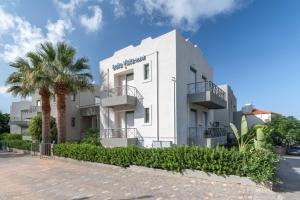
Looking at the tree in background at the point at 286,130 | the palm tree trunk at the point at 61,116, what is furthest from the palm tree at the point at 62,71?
the tree in background at the point at 286,130

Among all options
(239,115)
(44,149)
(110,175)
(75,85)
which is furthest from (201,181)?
(239,115)

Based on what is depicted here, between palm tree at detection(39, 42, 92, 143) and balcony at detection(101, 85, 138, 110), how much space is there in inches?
122

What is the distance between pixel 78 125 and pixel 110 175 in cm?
1726

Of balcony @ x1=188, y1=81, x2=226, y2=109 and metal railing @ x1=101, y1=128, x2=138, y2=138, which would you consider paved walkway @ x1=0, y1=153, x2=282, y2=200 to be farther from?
balcony @ x1=188, y1=81, x2=226, y2=109

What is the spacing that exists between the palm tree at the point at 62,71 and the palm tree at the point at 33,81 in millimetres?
663

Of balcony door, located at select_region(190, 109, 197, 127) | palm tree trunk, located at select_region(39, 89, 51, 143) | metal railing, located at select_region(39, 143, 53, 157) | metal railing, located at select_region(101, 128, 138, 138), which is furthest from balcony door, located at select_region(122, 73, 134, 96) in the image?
metal railing, located at select_region(39, 143, 53, 157)

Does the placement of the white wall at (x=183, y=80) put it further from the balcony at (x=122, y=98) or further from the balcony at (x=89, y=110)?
the balcony at (x=89, y=110)

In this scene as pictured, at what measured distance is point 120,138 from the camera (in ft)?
54.5

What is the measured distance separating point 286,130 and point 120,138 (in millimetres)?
26504

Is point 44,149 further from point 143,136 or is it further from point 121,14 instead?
point 121,14

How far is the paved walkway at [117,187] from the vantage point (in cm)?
805

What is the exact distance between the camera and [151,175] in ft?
37.0

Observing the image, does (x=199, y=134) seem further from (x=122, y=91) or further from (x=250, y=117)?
(x=250, y=117)

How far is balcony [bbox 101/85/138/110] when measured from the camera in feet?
55.5
